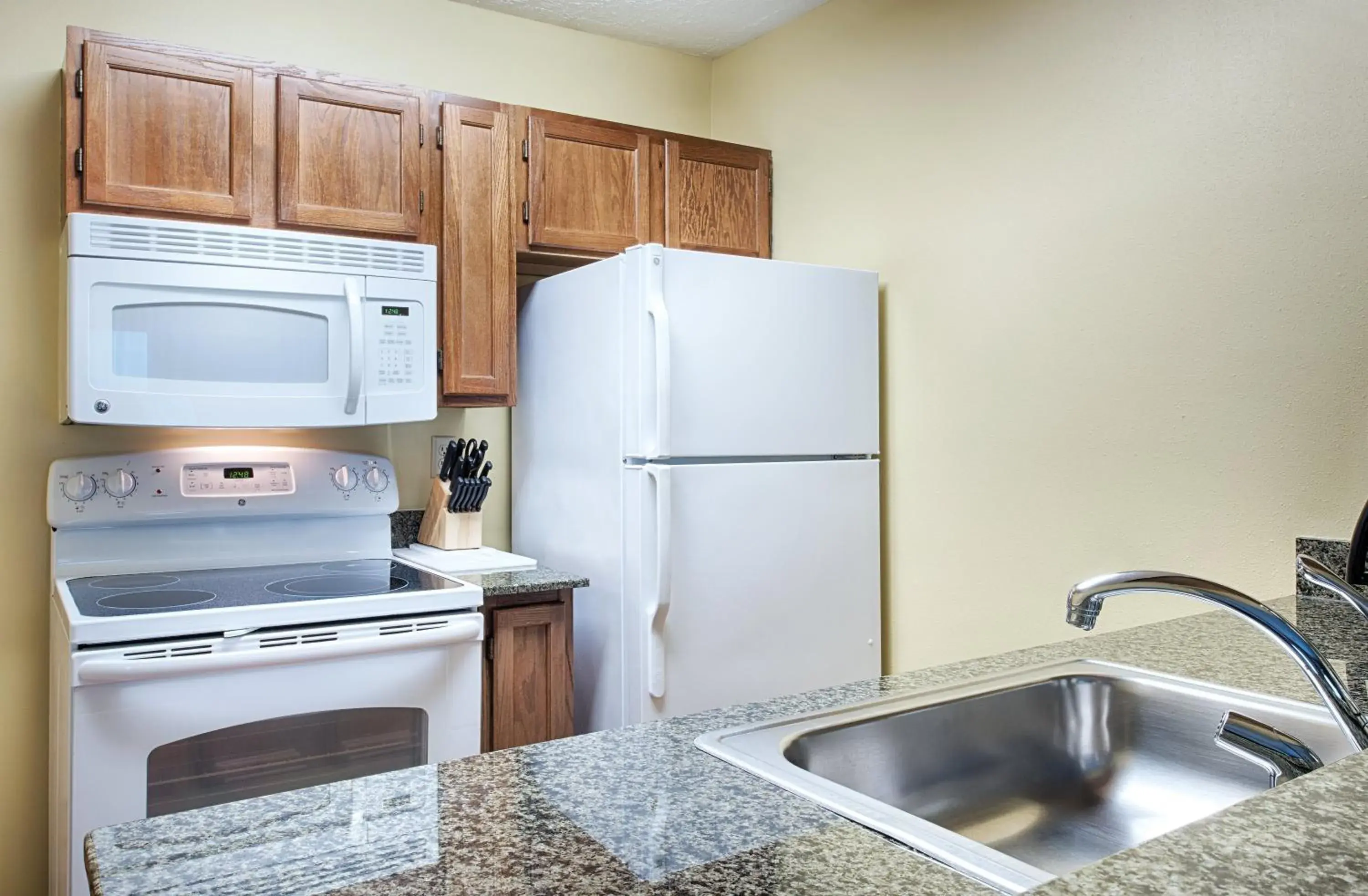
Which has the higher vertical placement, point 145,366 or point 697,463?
point 145,366

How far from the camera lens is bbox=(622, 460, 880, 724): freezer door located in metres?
2.34

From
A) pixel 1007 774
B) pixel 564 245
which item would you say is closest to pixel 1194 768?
pixel 1007 774

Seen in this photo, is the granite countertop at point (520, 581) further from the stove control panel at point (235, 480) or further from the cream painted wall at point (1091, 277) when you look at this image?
the cream painted wall at point (1091, 277)

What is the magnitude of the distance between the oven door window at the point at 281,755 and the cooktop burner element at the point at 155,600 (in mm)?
268

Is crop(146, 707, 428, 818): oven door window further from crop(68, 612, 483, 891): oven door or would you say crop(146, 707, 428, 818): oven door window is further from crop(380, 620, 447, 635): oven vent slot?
crop(380, 620, 447, 635): oven vent slot

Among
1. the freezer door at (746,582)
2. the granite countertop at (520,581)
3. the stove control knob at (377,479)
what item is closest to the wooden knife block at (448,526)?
the stove control knob at (377,479)

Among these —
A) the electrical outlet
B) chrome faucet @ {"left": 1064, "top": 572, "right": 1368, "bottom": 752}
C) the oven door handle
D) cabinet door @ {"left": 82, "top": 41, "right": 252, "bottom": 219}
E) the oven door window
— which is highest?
cabinet door @ {"left": 82, "top": 41, "right": 252, "bottom": 219}

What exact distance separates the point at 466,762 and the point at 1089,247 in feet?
6.16

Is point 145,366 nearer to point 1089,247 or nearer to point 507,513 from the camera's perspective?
point 507,513

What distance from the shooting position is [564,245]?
8.98 ft

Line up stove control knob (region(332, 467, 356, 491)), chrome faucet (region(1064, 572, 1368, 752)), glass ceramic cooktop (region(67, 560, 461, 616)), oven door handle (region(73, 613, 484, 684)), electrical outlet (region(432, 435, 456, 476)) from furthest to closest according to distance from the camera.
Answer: electrical outlet (region(432, 435, 456, 476)), stove control knob (region(332, 467, 356, 491)), glass ceramic cooktop (region(67, 560, 461, 616)), oven door handle (region(73, 613, 484, 684)), chrome faucet (region(1064, 572, 1368, 752))

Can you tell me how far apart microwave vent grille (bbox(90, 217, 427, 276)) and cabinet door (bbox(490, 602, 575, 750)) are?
3.00 ft

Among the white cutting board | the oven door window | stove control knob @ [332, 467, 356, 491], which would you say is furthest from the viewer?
stove control knob @ [332, 467, 356, 491]

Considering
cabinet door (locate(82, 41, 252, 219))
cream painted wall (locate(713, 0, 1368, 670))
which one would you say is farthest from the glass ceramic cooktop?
cream painted wall (locate(713, 0, 1368, 670))
